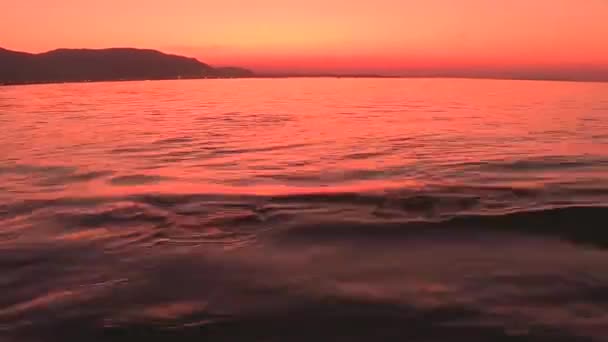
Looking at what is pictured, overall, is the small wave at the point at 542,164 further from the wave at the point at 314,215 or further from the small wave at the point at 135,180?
the small wave at the point at 135,180

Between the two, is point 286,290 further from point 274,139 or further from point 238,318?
point 274,139

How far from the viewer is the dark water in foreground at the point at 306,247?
411 cm

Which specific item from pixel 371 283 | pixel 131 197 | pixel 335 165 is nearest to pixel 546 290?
pixel 371 283

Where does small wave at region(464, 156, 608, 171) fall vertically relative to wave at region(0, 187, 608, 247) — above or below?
above

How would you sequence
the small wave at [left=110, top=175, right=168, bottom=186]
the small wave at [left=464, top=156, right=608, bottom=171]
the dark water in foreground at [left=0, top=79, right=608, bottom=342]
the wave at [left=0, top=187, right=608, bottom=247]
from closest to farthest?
the dark water in foreground at [left=0, top=79, right=608, bottom=342], the wave at [left=0, top=187, right=608, bottom=247], the small wave at [left=110, top=175, right=168, bottom=186], the small wave at [left=464, top=156, right=608, bottom=171]

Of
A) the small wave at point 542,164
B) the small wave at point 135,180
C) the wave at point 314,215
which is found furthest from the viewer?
the small wave at point 542,164

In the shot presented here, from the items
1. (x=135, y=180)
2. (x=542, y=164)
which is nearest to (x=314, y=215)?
(x=135, y=180)

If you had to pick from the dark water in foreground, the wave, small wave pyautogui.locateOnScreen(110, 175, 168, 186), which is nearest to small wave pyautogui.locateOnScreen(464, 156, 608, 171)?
the dark water in foreground

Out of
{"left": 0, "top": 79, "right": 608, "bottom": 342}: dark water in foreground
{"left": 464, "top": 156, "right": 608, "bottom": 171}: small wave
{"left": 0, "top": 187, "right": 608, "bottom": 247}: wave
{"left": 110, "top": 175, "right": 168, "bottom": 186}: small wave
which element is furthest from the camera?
{"left": 464, "top": 156, "right": 608, "bottom": 171}: small wave

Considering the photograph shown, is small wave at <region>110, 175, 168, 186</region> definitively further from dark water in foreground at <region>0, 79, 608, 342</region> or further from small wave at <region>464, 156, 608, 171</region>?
small wave at <region>464, 156, 608, 171</region>

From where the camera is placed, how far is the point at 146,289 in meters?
4.80

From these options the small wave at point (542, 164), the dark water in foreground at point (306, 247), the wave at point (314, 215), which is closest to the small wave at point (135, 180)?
the dark water in foreground at point (306, 247)

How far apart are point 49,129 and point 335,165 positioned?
14815 mm

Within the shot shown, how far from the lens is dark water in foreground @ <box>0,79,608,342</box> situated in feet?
13.5
